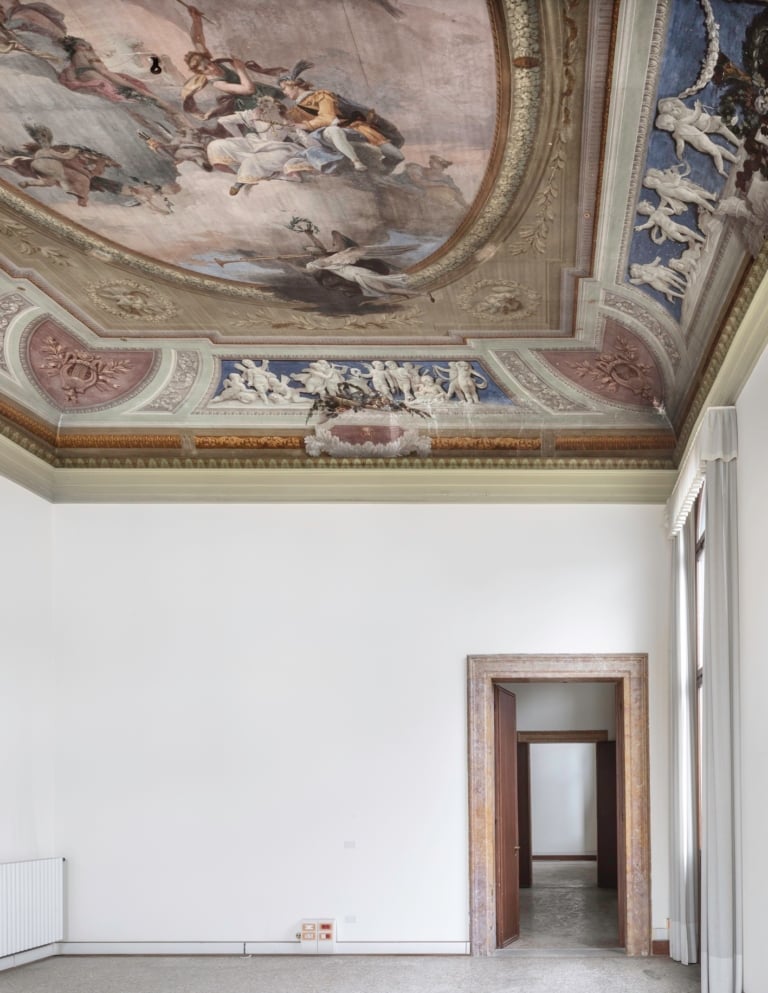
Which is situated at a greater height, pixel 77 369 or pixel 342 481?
pixel 77 369

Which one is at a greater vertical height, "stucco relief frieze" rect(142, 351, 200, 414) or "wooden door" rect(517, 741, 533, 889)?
"stucco relief frieze" rect(142, 351, 200, 414)

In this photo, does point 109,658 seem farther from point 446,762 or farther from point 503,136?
point 503,136

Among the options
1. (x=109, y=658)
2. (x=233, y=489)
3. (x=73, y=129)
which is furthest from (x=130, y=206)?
(x=109, y=658)

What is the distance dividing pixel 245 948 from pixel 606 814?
32.5 feet

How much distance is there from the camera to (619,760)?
1428 centimetres

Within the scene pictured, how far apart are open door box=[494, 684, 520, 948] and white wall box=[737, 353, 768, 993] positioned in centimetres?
469

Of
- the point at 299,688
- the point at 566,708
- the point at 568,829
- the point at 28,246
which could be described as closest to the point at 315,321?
the point at 28,246

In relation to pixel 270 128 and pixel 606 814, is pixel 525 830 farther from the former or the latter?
pixel 270 128

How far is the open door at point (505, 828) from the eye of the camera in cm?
1412

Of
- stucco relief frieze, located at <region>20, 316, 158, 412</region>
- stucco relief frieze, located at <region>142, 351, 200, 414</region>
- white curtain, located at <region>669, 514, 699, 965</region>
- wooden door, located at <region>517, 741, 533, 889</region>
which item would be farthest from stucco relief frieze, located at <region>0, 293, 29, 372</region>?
wooden door, located at <region>517, 741, 533, 889</region>

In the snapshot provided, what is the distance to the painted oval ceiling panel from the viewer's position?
7531 mm

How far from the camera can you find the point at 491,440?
1489 cm

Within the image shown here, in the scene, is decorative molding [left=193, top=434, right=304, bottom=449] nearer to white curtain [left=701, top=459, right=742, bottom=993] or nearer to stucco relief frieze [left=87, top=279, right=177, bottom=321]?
stucco relief frieze [left=87, top=279, right=177, bottom=321]

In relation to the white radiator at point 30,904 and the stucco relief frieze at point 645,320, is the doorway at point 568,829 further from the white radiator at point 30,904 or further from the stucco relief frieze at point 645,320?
the stucco relief frieze at point 645,320
